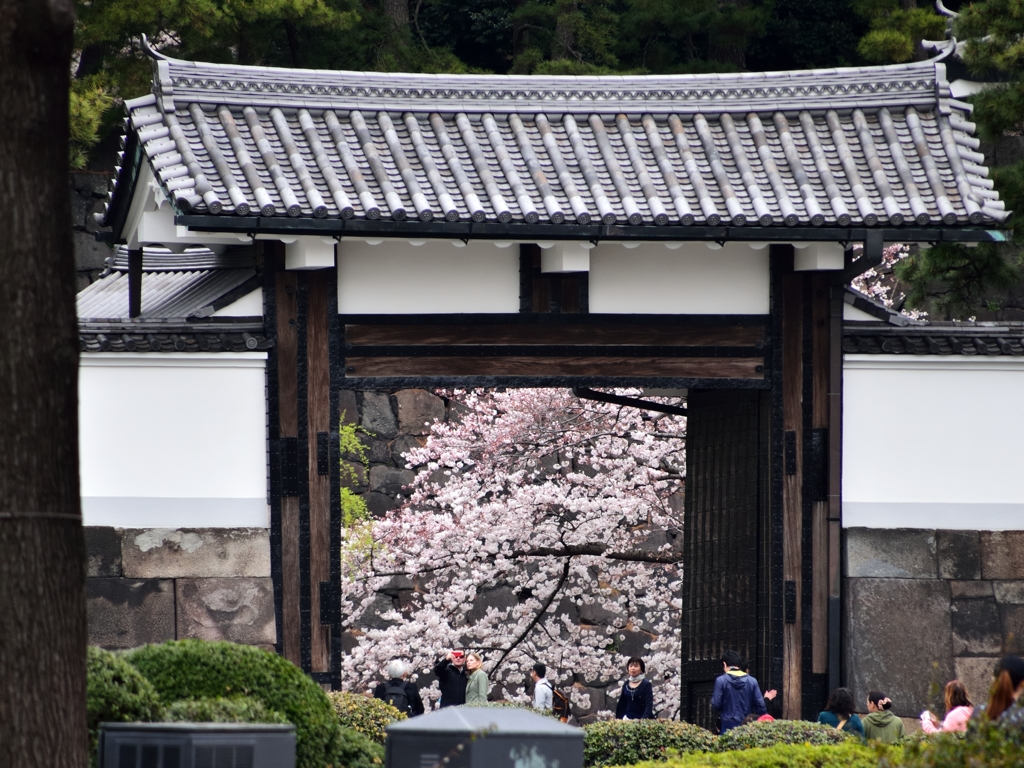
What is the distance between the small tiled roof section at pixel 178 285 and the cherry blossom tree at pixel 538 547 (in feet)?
17.0

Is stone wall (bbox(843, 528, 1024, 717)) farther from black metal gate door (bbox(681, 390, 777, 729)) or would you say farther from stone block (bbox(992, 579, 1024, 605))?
black metal gate door (bbox(681, 390, 777, 729))

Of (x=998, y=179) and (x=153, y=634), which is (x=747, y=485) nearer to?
(x=998, y=179)

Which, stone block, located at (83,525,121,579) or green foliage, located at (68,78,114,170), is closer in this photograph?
stone block, located at (83,525,121,579)

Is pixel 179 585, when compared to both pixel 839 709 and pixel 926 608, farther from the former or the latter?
pixel 926 608

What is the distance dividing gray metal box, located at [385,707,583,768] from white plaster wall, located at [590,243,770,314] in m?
5.05

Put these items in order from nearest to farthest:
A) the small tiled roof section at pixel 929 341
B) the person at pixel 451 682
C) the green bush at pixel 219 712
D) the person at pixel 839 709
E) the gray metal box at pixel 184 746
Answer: the gray metal box at pixel 184 746
the green bush at pixel 219 712
the person at pixel 839 709
the small tiled roof section at pixel 929 341
the person at pixel 451 682

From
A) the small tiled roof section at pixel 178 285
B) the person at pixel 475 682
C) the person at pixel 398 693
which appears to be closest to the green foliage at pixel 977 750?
the small tiled roof section at pixel 178 285

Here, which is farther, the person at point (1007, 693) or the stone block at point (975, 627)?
the stone block at point (975, 627)

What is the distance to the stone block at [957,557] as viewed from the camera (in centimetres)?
1046

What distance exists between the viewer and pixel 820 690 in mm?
10352

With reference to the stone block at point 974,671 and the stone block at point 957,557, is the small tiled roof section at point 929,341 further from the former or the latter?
the stone block at point 974,671

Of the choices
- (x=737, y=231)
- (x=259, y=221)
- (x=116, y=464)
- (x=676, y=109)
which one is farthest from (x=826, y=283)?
(x=116, y=464)

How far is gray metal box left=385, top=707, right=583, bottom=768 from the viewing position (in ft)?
18.6

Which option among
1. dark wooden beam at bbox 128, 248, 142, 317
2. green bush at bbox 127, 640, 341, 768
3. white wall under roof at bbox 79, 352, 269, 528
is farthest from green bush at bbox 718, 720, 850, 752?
dark wooden beam at bbox 128, 248, 142, 317
